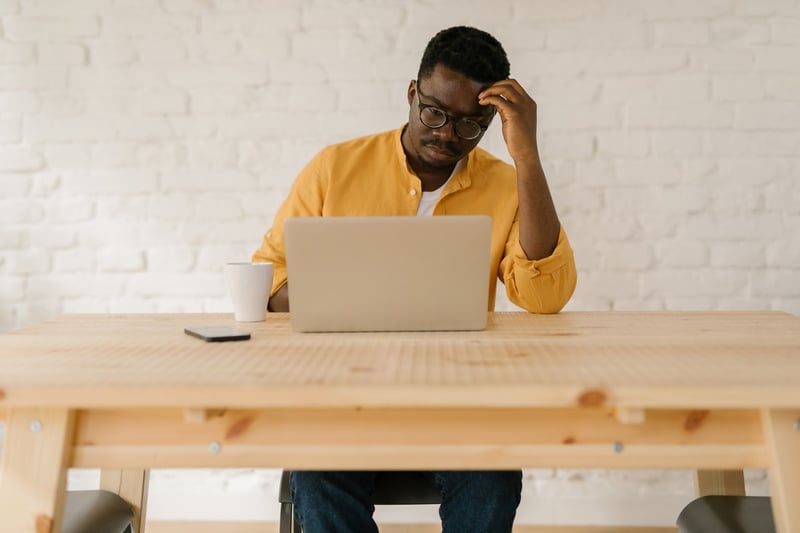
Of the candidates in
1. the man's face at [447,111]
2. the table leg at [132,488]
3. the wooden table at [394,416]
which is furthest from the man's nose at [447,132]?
the table leg at [132,488]

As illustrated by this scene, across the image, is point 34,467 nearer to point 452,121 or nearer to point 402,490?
point 402,490

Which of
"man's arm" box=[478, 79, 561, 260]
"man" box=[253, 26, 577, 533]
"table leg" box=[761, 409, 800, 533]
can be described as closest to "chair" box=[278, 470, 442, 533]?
"man" box=[253, 26, 577, 533]

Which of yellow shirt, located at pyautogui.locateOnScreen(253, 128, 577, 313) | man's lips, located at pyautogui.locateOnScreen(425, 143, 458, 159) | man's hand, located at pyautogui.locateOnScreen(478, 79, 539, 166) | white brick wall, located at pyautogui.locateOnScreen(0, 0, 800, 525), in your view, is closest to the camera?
man's hand, located at pyautogui.locateOnScreen(478, 79, 539, 166)

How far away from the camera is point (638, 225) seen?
2.21 metres

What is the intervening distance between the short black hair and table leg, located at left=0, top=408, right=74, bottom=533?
1.09 m

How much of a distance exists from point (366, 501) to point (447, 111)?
82 centimetres

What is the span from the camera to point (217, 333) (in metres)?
1.14

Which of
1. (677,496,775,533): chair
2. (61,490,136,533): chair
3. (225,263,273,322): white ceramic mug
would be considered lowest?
(61,490,136,533): chair

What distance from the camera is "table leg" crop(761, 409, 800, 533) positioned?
85 centimetres

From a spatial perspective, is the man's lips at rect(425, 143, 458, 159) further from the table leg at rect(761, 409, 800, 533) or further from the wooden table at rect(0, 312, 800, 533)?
the table leg at rect(761, 409, 800, 533)

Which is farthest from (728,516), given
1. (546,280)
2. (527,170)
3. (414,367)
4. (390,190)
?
(390,190)

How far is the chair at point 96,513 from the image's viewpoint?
1.20m

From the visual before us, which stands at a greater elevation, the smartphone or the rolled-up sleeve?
the rolled-up sleeve

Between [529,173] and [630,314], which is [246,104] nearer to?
[529,173]
